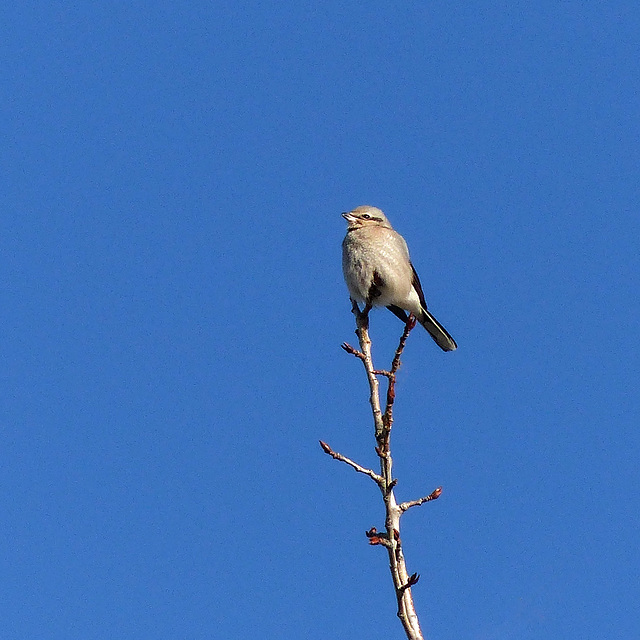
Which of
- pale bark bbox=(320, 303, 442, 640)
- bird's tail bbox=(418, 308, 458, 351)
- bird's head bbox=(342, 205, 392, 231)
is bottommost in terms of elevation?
pale bark bbox=(320, 303, 442, 640)

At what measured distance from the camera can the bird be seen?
7789mm

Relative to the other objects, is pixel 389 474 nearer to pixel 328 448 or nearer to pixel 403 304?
pixel 328 448

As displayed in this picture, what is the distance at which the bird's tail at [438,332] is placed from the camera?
877cm

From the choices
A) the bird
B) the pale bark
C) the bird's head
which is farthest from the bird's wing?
the pale bark

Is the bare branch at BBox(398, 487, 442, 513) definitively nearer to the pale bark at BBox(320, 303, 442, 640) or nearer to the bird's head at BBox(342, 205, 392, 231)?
the pale bark at BBox(320, 303, 442, 640)

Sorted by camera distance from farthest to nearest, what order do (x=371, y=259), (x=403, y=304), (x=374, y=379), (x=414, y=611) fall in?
(x=403, y=304)
(x=371, y=259)
(x=374, y=379)
(x=414, y=611)

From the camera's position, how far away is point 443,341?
881 centimetres

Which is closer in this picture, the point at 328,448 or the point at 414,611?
the point at 414,611

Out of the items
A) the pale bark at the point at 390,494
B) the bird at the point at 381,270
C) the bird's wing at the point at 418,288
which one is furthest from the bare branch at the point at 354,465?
the bird's wing at the point at 418,288

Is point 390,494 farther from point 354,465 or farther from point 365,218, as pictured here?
point 365,218

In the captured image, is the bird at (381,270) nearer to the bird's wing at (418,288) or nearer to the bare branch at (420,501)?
the bird's wing at (418,288)


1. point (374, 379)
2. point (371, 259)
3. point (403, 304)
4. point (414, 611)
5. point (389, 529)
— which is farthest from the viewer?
point (403, 304)

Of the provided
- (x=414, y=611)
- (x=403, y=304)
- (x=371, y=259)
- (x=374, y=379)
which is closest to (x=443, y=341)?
(x=403, y=304)

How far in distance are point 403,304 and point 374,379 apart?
168 inches
